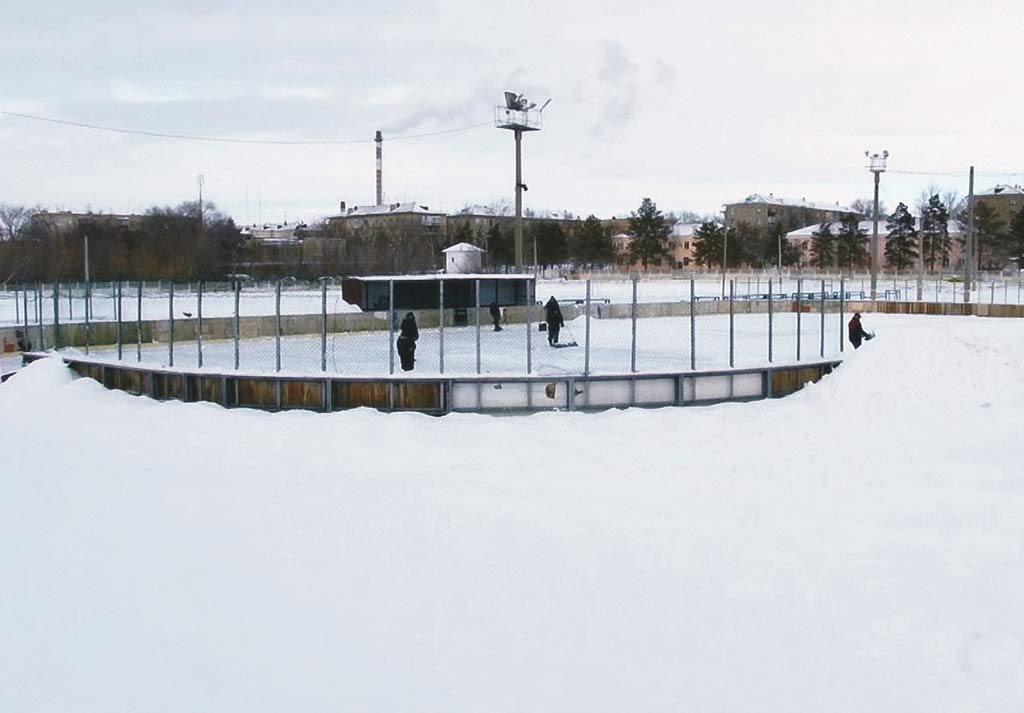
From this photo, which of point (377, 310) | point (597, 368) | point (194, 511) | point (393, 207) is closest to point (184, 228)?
point (393, 207)

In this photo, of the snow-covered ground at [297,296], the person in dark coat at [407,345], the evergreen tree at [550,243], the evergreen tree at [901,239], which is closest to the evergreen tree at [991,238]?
the evergreen tree at [901,239]

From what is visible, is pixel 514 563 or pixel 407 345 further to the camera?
pixel 407 345

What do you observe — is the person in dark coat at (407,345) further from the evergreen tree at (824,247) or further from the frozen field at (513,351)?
the evergreen tree at (824,247)

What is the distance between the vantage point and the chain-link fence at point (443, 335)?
2009 centimetres

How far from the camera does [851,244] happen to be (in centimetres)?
10025

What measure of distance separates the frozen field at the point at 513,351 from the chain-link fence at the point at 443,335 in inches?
1.8

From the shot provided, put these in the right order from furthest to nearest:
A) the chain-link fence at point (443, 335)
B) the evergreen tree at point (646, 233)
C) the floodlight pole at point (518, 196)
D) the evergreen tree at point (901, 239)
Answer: the evergreen tree at point (646, 233), the evergreen tree at point (901, 239), the floodlight pole at point (518, 196), the chain-link fence at point (443, 335)

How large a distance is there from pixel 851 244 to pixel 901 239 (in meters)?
4.98

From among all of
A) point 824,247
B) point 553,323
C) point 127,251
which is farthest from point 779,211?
point 553,323

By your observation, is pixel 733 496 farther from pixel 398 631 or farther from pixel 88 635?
pixel 88 635

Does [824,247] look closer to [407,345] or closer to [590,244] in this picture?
[590,244]

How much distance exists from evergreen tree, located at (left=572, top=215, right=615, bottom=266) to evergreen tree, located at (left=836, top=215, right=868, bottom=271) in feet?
81.4

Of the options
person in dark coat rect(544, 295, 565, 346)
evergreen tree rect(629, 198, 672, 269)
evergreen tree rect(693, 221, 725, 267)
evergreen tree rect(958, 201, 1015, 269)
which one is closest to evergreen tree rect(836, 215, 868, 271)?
evergreen tree rect(958, 201, 1015, 269)

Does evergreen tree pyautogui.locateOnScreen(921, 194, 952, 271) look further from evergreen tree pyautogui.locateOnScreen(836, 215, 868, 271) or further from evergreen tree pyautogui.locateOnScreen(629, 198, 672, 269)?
evergreen tree pyautogui.locateOnScreen(629, 198, 672, 269)
